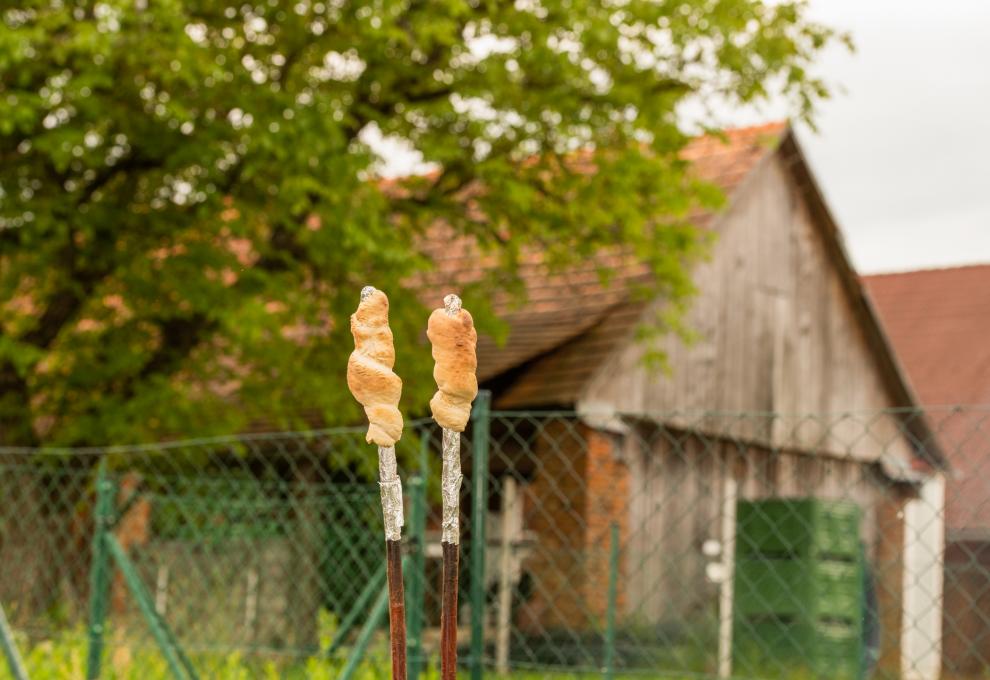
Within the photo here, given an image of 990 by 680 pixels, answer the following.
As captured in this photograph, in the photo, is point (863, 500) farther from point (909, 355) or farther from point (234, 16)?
point (234, 16)

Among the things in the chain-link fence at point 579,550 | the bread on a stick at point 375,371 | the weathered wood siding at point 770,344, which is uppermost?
the weathered wood siding at point 770,344

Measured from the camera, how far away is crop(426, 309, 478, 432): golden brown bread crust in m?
1.52

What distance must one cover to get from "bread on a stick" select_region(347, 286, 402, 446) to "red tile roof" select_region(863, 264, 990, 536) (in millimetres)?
16764

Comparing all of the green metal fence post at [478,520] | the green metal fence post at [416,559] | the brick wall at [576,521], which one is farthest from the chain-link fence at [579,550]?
the green metal fence post at [478,520]

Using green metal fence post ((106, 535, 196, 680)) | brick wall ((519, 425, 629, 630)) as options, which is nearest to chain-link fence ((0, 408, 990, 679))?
brick wall ((519, 425, 629, 630))

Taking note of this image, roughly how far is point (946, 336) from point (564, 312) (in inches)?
344

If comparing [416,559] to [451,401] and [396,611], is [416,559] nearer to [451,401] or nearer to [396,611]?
[396,611]

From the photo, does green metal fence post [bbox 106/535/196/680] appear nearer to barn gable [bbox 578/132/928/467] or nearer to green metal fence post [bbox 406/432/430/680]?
green metal fence post [bbox 406/432/430/680]

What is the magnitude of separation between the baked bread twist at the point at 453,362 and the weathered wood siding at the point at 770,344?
11165 mm

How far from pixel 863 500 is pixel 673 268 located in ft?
16.5

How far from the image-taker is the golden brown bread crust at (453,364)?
1.52 m

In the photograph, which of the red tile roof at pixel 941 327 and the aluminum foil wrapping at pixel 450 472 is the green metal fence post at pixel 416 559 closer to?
the aluminum foil wrapping at pixel 450 472

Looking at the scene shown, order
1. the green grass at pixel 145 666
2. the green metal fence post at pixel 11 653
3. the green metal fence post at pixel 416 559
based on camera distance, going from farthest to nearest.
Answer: the green grass at pixel 145 666, the green metal fence post at pixel 11 653, the green metal fence post at pixel 416 559

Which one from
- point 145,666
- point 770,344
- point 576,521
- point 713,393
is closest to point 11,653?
point 145,666
